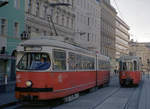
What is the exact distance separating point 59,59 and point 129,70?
12.4 metres

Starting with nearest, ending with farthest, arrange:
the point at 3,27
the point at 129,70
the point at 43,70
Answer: the point at 43,70, the point at 129,70, the point at 3,27

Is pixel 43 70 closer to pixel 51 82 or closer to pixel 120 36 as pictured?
pixel 51 82

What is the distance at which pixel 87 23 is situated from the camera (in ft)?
168

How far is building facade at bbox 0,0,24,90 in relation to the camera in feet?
89.3

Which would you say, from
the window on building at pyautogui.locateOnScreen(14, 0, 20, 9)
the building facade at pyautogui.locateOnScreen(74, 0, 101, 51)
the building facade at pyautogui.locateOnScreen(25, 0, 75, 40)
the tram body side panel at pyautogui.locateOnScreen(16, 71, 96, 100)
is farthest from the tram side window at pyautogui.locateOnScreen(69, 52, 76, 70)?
the building facade at pyautogui.locateOnScreen(74, 0, 101, 51)

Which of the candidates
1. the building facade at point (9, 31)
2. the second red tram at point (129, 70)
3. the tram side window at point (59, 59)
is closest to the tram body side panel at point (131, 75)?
the second red tram at point (129, 70)

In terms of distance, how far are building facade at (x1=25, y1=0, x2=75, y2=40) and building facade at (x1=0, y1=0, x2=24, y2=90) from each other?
0.92m

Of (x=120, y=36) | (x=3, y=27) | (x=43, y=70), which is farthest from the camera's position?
(x=120, y=36)

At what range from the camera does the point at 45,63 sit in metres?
11.7

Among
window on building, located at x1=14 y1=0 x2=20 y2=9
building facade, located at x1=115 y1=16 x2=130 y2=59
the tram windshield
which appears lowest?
the tram windshield

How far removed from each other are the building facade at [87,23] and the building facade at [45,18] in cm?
314

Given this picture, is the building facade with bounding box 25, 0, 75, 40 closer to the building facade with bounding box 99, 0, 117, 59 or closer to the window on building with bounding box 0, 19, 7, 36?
the window on building with bounding box 0, 19, 7, 36

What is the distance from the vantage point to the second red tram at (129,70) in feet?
77.1

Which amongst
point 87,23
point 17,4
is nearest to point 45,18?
point 17,4
